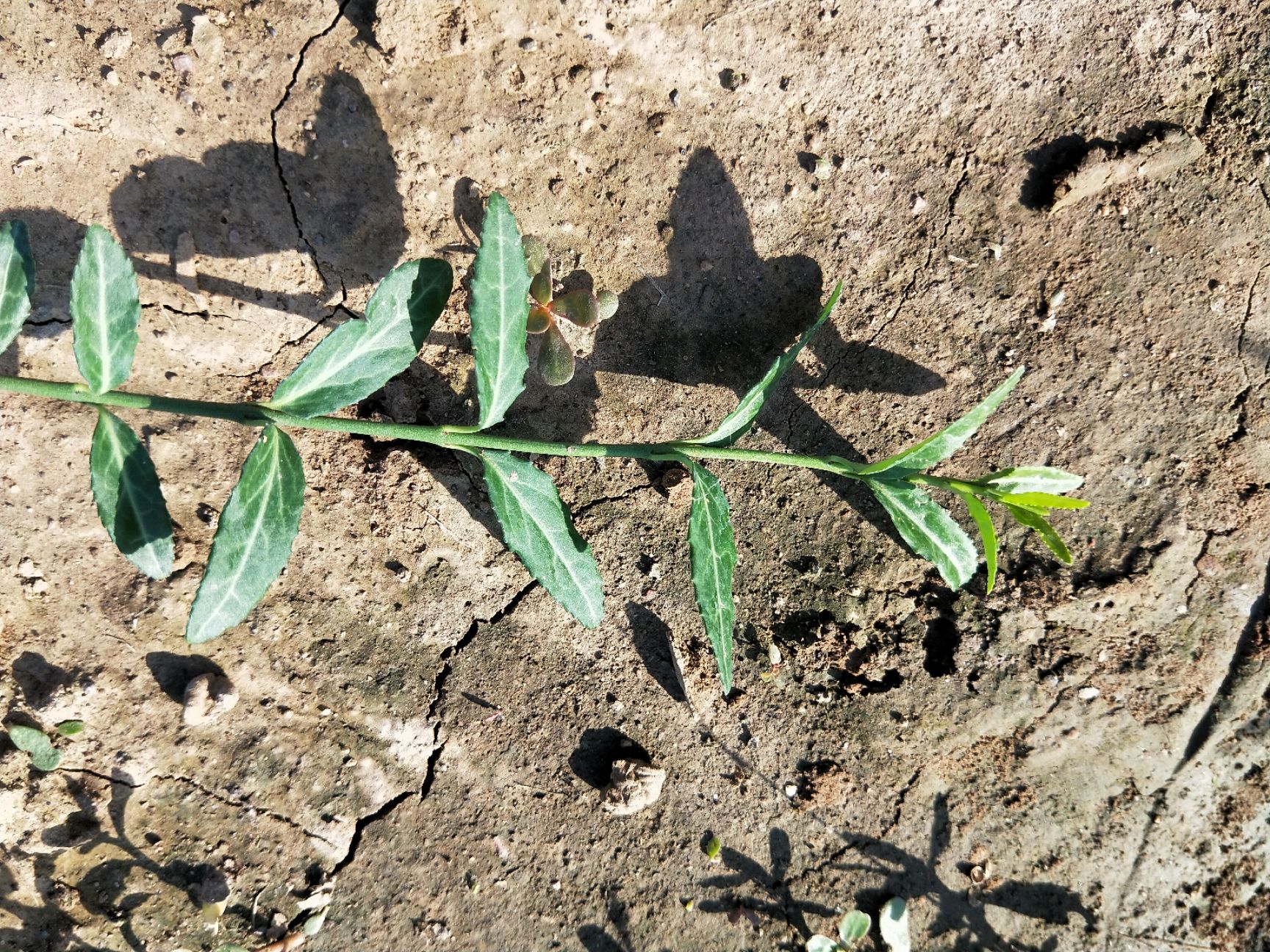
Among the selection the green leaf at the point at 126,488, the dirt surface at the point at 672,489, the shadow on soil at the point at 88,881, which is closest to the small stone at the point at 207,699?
the dirt surface at the point at 672,489

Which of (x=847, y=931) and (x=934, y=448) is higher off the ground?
(x=934, y=448)

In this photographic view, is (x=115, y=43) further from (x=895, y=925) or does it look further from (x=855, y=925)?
(x=895, y=925)

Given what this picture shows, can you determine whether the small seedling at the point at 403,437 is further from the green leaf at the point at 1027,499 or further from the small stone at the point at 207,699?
the small stone at the point at 207,699

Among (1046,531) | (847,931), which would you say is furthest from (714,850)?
(1046,531)

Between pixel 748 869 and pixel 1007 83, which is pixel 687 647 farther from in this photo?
pixel 1007 83

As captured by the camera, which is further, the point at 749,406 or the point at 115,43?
the point at 115,43

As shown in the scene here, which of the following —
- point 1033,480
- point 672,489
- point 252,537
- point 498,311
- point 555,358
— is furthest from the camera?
point 672,489


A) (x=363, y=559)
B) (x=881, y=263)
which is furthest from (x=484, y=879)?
(x=881, y=263)
